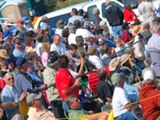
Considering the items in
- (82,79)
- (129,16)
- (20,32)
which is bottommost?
(82,79)

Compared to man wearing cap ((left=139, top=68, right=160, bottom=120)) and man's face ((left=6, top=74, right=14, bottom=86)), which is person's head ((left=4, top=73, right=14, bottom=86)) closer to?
man's face ((left=6, top=74, right=14, bottom=86))

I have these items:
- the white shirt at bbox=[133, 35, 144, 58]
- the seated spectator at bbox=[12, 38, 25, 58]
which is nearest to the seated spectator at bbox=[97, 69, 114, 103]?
the white shirt at bbox=[133, 35, 144, 58]

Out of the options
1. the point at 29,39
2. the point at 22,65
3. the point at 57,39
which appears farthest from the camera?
the point at 29,39

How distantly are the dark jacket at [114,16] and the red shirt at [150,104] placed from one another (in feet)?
30.0

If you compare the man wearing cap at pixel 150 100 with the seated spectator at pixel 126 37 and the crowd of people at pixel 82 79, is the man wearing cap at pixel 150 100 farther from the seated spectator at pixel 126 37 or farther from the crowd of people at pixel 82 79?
the seated spectator at pixel 126 37

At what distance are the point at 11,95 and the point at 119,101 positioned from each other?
7.44 feet

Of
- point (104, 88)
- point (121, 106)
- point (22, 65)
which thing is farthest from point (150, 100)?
point (22, 65)

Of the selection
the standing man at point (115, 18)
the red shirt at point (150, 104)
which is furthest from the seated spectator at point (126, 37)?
the red shirt at point (150, 104)

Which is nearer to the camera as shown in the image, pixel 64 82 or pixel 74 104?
pixel 74 104

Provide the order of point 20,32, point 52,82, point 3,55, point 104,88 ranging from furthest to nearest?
1. point 20,32
2. point 3,55
3. point 52,82
4. point 104,88

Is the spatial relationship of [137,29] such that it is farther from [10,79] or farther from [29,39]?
[10,79]

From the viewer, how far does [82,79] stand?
1268 centimetres

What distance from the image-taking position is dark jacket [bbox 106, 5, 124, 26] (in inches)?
752

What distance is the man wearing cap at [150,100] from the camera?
985cm
